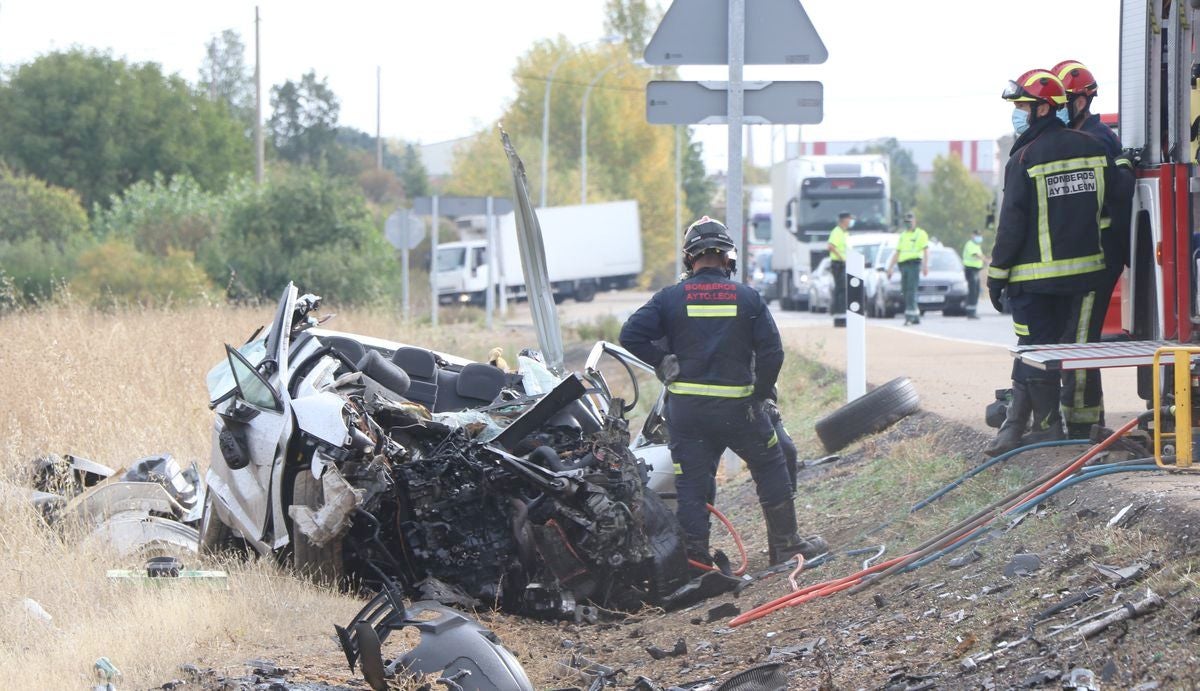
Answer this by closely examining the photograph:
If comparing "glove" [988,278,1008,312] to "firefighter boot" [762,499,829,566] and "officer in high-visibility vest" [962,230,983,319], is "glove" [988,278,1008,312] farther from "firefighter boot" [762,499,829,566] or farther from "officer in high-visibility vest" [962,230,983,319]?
"officer in high-visibility vest" [962,230,983,319]

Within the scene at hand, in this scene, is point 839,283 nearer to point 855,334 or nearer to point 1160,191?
point 855,334

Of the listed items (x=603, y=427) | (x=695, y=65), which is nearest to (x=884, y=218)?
(x=695, y=65)

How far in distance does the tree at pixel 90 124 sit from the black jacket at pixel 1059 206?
44.7 meters

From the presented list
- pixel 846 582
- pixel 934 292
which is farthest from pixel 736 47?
pixel 934 292

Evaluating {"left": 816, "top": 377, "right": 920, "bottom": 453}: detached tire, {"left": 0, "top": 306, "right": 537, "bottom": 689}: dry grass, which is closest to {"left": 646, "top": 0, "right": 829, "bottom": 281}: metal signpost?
{"left": 816, "top": 377, "right": 920, "bottom": 453}: detached tire

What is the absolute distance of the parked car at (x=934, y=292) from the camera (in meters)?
26.4

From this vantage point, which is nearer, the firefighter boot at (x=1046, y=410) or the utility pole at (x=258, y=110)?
the firefighter boot at (x=1046, y=410)

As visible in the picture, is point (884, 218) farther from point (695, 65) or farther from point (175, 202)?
point (695, 65)

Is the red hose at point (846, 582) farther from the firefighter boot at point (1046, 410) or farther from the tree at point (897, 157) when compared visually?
the tree at point (897, 157)

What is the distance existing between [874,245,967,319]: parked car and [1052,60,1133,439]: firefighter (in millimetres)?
19053

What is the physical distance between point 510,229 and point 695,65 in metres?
37.1

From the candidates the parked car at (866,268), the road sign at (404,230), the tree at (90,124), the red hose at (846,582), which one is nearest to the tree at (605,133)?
the tree at (90,124)

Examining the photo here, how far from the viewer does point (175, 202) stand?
36719 millimetres

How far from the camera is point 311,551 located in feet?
21.5
